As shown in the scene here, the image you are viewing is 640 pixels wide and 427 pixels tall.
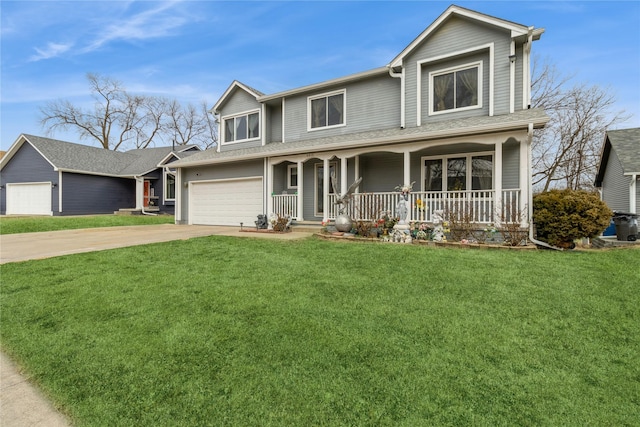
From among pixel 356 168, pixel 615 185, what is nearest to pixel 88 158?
pixel 356 168

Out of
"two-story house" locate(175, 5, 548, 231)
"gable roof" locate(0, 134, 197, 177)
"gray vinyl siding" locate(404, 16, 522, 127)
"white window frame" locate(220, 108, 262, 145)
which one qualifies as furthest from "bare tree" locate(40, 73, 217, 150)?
"gray vinyl siding" locate(404, 16, 522, 127)

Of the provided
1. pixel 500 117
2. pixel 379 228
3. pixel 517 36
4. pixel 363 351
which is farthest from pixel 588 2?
pixel 363 351

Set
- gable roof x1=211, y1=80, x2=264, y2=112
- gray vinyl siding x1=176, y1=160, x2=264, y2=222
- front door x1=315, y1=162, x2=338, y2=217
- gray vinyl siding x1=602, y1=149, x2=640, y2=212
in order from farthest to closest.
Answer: gable roof x1=211, y1=80, x2=264, y2=112
gray vinyl siding x1=602, y1=149, x2=640, y2=212
gray vinyl siding x1=176, y1=160, x2=264, y2=222
front door x1=315, y1=162, x2=338, y2=217

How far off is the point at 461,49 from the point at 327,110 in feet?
16.4

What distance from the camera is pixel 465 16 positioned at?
9.19 metres

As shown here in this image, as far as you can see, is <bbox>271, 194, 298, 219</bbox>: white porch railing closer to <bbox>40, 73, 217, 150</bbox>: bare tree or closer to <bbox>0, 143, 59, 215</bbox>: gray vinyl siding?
<bbox>0, 143, 59, 215</bbox>: gray vinyl siding

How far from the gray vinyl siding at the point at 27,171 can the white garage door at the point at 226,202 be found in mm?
11602

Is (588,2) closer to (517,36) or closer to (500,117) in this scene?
(517,36)

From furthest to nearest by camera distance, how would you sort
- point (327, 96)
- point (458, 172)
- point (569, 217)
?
point (327, 96), point (458, 172), point (569, 217)

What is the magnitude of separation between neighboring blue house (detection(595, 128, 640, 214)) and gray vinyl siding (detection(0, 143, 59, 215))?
2973cm

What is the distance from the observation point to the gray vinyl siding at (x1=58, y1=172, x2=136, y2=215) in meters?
19.1

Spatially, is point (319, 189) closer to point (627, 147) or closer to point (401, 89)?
point (401, 89)

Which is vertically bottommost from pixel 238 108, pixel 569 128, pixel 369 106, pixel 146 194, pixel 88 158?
pixel 146 194

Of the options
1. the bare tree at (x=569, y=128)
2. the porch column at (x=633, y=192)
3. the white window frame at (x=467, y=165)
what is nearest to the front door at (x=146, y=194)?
the white window frame at (x=467, y=165)
